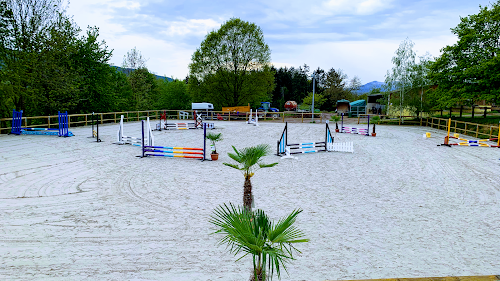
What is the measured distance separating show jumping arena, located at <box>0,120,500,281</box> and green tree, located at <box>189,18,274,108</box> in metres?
29.4

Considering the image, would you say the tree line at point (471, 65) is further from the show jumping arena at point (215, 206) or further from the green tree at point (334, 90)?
the green tree at point (334, 90)

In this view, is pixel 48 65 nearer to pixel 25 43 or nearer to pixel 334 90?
pixel 25 43

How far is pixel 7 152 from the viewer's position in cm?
1458

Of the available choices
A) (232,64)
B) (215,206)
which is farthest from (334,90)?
(215,206)

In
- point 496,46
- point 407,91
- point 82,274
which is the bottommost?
point 82,274

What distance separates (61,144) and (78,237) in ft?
42.8

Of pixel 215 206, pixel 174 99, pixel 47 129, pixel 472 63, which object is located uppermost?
pixel 472 63

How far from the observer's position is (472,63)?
85.3 ft

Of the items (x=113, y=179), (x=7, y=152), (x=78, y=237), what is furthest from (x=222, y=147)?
(x=78, y=237)

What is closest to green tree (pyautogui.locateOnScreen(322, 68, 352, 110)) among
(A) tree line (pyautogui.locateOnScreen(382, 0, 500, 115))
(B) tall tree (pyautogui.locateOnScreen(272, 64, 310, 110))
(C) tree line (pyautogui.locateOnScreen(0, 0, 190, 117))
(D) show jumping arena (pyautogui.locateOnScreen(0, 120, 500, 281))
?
(B) tall tree (pyautogui.locateOnScreen(272, 64, 310, 110))

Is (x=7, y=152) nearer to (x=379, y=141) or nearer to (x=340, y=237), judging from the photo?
(x=340, y=237)

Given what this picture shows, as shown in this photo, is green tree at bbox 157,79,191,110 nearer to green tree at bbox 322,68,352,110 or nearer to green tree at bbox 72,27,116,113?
green tree at bbox 72,27,116,113

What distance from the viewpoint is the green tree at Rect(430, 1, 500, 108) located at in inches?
957

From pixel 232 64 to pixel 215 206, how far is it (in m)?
36.7
